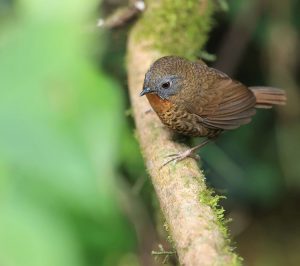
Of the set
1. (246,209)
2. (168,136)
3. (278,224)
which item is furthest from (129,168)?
(278,224)

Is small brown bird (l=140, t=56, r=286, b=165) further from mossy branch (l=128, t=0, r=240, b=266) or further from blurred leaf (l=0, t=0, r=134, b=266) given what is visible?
blurred leaf (l=0, t=0, r=134, b=266)

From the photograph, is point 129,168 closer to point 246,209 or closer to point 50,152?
point 246,209

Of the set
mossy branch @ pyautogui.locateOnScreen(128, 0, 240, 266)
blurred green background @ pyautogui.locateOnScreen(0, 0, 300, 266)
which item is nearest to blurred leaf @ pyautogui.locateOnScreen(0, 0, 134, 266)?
blurred green background @ pyautogui.locateOnScreen(0, 0, 300, 266)

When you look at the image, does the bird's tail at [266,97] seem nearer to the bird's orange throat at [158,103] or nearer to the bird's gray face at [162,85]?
the bird's gray face at [162,85]

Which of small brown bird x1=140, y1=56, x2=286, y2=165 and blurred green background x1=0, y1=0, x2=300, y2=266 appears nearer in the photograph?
blurred green background x1=0, y1=0, x2=300, y2=266

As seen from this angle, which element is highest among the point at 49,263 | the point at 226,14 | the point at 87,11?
the point at 87,11

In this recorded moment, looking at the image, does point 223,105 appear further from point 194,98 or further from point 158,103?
point 158,103

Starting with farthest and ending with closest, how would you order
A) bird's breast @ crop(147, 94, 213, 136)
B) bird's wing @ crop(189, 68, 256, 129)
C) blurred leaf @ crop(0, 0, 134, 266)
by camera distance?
bird's wing @ crop(189, 68, 256, 129), bird's breast @ crop(147, 94, 213, 136), blurred leaf @ crop(0, 0, 134, 266)

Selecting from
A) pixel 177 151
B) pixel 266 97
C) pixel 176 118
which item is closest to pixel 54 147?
pixel 177 151
